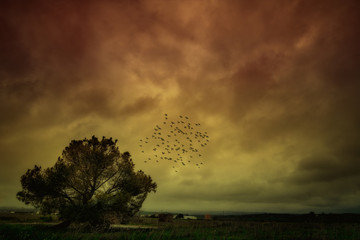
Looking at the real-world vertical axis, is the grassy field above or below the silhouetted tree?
below

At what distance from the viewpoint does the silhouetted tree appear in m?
32.8

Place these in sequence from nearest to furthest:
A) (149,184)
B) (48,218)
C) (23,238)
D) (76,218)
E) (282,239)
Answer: (23,238) < (282,239) < (76,218) < (149,184) < (48,218)

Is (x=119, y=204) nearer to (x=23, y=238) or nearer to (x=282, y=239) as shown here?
(x=23, y=238)

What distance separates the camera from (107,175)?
36.2 metres

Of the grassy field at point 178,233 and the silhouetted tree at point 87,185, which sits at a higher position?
the silhouetted tree at point 87,185

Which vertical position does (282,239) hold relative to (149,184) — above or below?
below

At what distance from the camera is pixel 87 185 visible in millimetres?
34750

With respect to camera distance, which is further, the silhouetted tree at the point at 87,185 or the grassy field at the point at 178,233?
the silhouetted tree at the point at 87,185

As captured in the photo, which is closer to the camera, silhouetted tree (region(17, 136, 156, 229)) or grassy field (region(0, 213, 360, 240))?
grassy field (region(0, 213, 360, 240))

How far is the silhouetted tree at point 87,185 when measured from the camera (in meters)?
32.8

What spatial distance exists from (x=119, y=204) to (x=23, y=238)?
16.4 meters

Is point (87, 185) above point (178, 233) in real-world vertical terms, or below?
above

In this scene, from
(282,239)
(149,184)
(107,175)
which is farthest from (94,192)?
(282,239)

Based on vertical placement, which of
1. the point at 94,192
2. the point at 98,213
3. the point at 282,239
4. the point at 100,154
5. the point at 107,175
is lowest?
the point at 282,239
